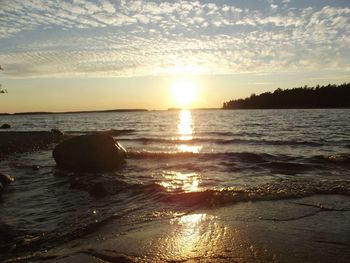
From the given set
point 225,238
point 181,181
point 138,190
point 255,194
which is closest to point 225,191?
point 255,194

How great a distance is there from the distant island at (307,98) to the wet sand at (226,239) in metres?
139

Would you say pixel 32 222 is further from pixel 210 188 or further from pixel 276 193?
pixel 276 193

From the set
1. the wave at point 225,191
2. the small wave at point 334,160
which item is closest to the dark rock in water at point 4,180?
the wave at point 225,191

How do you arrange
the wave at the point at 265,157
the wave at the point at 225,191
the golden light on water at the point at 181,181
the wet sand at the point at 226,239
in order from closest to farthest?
the wet sand at the point at 226,239 → the wave at the point at 225,191 → the golden light on water at the point at 181,181 → the wave at the point at 265,157

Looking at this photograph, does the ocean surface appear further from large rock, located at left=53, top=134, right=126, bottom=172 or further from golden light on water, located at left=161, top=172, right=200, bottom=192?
large rock, located at left=53, top=134, right=126, bottom=172

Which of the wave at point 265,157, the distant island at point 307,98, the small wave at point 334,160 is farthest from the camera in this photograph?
the distant island at point 307,98

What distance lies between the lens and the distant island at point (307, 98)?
13375 centimetres

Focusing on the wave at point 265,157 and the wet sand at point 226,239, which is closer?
the wet sand at point 226,239

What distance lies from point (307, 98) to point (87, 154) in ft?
473

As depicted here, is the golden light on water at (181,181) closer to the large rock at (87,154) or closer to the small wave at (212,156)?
the large rock at (87,154)

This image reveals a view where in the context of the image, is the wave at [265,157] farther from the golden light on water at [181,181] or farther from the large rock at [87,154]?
the golden light on water at [181,181]

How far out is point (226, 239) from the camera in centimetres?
559

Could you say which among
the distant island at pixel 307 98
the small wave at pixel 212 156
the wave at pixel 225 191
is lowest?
the small wave at pixel 212 156

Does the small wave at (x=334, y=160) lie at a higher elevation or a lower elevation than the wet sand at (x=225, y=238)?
lower
